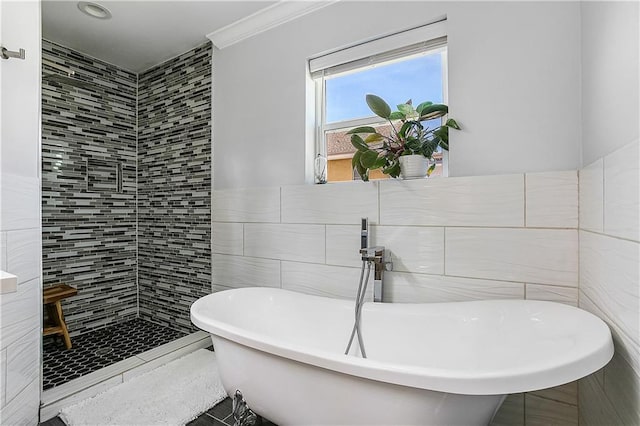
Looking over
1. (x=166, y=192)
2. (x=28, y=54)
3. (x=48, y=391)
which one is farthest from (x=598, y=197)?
(x=166, y=192)

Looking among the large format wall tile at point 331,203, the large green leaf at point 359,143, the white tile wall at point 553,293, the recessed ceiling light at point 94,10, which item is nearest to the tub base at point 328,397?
the white tile wall at point 553,293

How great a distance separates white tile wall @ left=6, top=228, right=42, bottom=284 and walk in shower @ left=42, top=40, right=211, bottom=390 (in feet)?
3.60

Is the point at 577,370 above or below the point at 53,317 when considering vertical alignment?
above

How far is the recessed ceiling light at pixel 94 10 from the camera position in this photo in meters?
2.17

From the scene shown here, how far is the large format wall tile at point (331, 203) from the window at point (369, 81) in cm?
22

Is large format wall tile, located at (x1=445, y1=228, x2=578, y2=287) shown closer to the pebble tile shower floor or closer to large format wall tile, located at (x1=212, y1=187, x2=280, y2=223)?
large format wall tile, located at (x1=212, y1=187, x2=280, y2=223)

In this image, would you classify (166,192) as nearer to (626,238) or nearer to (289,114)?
(289,114)

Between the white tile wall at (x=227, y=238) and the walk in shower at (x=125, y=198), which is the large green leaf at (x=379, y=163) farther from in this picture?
the walk in shower at (x=125, y=198)

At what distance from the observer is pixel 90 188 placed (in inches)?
112

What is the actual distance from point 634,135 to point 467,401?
2.77ft

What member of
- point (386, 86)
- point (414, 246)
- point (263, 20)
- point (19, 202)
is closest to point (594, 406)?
point (414, 246)

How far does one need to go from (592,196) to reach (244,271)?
1976mm

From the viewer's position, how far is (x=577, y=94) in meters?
1.41

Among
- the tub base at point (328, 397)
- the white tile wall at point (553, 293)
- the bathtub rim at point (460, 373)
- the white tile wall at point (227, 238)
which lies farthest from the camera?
the white tile wall at point (227, 238)
